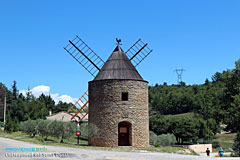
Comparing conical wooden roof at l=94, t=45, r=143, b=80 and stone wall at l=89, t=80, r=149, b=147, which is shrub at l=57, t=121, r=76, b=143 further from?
conical wooden roof at l=94, t=45, r=143, b=80

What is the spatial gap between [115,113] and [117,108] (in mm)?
396

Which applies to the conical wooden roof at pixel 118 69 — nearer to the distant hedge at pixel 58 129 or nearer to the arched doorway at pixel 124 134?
the arched doorway at pixel 124 134

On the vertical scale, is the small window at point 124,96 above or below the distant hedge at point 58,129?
above

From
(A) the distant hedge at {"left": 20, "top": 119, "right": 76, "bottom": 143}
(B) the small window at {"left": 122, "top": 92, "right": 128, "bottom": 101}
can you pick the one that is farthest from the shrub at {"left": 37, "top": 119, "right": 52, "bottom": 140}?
(B) the small window at {"left": 122, "top": 92, "right": 128, "bottom": 101}

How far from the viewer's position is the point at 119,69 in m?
22.7

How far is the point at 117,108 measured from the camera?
21.3m

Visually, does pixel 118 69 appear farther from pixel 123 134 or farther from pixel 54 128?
pixel 54 128

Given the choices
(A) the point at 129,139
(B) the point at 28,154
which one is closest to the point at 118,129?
(A) the point at 129,139

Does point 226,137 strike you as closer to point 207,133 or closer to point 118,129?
point 207,133

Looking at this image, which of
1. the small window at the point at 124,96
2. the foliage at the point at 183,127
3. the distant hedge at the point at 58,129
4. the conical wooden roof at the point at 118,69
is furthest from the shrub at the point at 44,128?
the foliage at the point at 183,127

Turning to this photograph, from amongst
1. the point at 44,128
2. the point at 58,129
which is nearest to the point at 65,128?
the point at 58,129

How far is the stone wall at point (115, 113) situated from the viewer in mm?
21250

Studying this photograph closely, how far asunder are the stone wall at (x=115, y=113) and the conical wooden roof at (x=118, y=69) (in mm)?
515

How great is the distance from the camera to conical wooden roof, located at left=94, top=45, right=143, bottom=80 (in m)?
22.1
